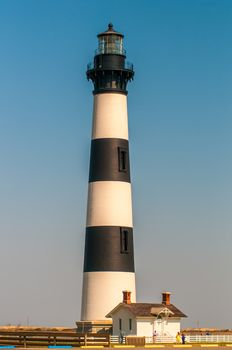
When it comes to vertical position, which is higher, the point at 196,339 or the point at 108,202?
the point at 108,202

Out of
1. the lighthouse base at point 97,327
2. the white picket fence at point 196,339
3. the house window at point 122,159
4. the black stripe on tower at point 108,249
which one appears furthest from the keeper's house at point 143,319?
the house window at point 122,159

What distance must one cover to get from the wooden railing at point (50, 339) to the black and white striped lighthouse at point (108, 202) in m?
8.45

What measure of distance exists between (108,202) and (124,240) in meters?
3.02

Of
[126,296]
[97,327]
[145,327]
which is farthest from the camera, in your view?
[97,327]

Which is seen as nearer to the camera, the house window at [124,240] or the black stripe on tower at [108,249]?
the black stripe on tower at [108,249]

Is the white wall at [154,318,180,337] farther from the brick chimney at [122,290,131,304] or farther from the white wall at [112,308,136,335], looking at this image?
the brick chimney at [122,290,131,304]

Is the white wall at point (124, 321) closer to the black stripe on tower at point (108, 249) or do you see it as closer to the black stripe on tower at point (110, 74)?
the black stripe on tower at point (108, 249)

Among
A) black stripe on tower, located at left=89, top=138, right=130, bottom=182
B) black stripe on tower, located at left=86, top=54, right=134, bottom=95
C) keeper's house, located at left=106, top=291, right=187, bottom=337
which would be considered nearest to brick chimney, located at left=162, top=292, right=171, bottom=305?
keeper's house, located at left=106, top=291, right=187, bottom=337

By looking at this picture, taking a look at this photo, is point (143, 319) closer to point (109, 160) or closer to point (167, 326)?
point (167, 326)

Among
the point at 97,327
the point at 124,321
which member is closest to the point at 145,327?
the point at 124,321

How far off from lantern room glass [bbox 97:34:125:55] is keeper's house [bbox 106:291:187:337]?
60.2 feet

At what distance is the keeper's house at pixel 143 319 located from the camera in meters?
73.2

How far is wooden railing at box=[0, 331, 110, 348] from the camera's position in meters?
64.6

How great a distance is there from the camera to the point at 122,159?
249 ft
